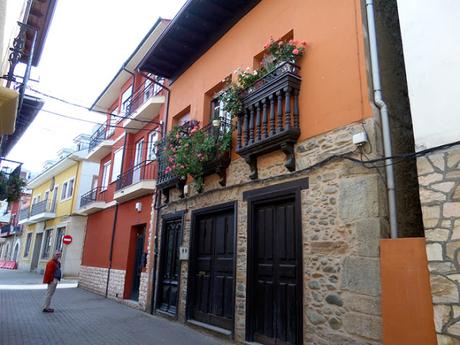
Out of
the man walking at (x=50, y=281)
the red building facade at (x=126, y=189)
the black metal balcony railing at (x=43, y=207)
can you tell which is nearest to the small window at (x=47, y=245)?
the black metal balcony railing at (x=43, y=207)

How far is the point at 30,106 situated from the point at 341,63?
1098cm

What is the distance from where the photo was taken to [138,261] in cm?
1240

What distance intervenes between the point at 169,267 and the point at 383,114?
6.77m

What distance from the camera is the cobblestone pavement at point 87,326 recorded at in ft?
22.7

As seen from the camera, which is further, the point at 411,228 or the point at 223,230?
the point at 223,230

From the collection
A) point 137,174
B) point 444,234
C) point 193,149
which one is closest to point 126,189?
point 137,174

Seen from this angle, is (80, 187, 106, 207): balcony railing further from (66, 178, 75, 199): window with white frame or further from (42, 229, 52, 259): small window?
(42, 229, 52, 259): small window

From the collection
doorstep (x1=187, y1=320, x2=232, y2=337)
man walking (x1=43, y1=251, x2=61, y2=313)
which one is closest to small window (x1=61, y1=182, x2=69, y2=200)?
man walking (x1=43, y1=251, x2=61, y2=313)

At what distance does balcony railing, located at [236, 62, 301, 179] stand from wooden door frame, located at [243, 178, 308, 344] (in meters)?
0.35

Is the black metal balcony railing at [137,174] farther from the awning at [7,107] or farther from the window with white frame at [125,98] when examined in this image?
the awning at [7,107]

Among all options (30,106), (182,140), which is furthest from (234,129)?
(30,106)

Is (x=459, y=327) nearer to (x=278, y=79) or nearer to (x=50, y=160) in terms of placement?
(x=278, y=79)

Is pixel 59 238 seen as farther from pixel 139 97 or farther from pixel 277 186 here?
pixel 277 186

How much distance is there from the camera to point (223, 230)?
7934 mm
